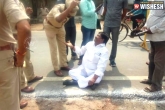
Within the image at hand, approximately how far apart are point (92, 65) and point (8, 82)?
6.05 feet

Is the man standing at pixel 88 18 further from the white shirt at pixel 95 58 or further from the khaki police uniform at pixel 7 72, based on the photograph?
the khaki police uniform at pixel 7 72

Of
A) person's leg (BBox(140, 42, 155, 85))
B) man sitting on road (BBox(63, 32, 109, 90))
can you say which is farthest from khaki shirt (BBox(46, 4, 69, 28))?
person's leg (BBox(140, 42, 155, 85))

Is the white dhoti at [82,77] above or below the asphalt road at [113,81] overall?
above

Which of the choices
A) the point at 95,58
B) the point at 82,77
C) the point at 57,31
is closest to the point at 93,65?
the point at 95,58

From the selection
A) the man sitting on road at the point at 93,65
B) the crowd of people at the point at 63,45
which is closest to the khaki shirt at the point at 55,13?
the crowd of people at the point at 63,45

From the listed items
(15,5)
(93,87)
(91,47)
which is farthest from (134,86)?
(15,5)

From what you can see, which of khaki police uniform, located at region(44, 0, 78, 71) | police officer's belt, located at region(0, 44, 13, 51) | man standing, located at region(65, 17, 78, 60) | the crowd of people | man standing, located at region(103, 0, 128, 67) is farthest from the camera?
man standing, located at region(65, 17, 78, 60)

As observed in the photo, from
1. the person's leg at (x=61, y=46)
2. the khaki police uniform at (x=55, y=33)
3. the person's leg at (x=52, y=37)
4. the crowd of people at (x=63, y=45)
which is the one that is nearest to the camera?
the crowd of people at (x=63, y=45)

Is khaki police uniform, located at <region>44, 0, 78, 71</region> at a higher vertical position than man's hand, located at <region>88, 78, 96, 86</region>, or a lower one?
higher

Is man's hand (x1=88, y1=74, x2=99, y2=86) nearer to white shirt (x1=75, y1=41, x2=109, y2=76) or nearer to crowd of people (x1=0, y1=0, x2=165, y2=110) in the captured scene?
crowd of people (x1=0, y1=0, x2=165, y2=110)

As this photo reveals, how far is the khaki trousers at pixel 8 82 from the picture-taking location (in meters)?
2.04

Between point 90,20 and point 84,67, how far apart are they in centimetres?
135

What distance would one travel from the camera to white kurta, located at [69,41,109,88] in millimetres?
3539

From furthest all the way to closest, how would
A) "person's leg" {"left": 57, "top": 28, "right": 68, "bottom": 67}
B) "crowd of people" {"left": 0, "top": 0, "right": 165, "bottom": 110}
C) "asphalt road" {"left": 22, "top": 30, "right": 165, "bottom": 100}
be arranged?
"person's leg" {"left": 57, "top": 28, "right": 68, "bottom": 67}
"asphalt road" {"left": 22, "top": 30, "right": 165, "bottom": 100}
"crowd of people" {"left": 0, "top": 0, "right": 165, "bottom": 110}
